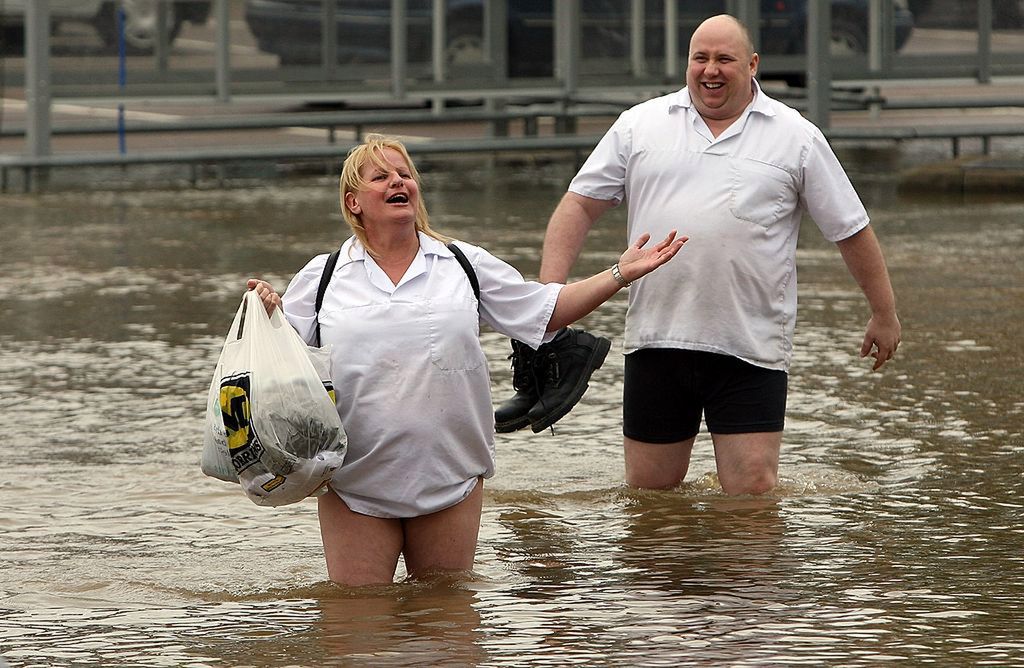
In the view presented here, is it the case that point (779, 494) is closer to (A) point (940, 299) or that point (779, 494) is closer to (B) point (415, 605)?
(B) point (415, 605)

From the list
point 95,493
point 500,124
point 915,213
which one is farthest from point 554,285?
point 500,124

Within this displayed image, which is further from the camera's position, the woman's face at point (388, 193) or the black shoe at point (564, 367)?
the black shoe at point (564, 367)

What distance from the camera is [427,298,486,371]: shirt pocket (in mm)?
4953

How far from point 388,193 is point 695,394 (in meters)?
1.51

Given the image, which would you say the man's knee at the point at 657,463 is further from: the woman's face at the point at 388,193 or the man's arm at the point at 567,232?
the woman's face at the point at 388,193

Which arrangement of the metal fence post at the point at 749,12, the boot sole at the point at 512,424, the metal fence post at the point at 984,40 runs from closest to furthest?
the boot sole at the point at 512,424 < the metal fence post at the point at 984,40 < the metal fence post at the point at 749,12

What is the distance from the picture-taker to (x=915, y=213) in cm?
1470

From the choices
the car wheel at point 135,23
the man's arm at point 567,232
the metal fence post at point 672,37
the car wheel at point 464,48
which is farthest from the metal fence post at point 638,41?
the man's arm at point 567,232

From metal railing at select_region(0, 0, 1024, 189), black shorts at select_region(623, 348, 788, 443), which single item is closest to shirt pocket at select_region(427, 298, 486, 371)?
black shorts at select_region(623, 348, 788, 443)

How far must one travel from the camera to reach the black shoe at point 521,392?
5770 millimetres

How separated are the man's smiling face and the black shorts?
0.78 m

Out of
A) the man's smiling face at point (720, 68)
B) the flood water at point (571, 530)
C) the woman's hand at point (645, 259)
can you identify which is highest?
the man's smiling face at point (720, 68)

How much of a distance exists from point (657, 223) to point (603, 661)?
5.82ft

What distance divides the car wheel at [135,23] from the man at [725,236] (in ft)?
41.1
